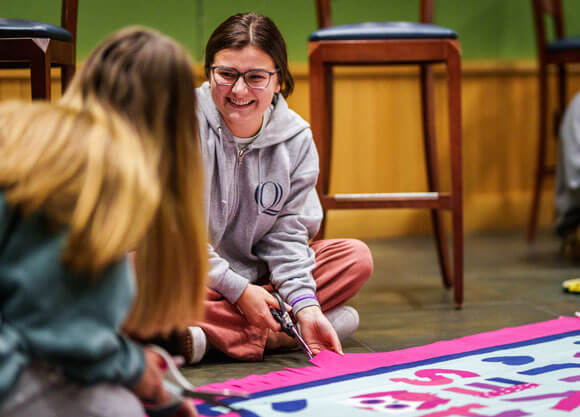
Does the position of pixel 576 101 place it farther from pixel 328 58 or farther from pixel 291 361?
pixel 291 361

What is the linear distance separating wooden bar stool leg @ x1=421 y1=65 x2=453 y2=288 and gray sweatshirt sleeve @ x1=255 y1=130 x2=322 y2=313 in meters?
0.63

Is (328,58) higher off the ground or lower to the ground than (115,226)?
higher

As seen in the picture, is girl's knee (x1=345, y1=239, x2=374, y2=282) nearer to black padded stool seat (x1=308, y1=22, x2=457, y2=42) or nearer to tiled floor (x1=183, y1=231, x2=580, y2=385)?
tiled floor (x1=183, y1=231, x2=580, y2=385)

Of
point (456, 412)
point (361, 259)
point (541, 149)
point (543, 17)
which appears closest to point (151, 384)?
point (456, 412)

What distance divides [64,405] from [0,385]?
0.08 meters

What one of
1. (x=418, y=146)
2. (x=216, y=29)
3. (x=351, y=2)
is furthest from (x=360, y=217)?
(x=216, y=29)

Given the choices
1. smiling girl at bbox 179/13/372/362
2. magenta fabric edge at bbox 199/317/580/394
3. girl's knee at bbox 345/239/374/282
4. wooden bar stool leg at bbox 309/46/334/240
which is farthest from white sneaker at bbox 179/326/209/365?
wooden bar stool leg at bbox 309/46/334/240

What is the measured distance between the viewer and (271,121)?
1.46 meters

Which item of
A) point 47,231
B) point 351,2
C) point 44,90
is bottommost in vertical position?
point 47,231

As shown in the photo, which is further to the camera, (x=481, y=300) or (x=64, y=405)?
(x=481, y=300)

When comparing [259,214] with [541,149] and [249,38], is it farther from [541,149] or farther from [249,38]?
[541,149]

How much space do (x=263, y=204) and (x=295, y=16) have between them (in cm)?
89

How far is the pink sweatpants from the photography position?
1.38 meters

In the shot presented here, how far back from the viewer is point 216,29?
145 cm
